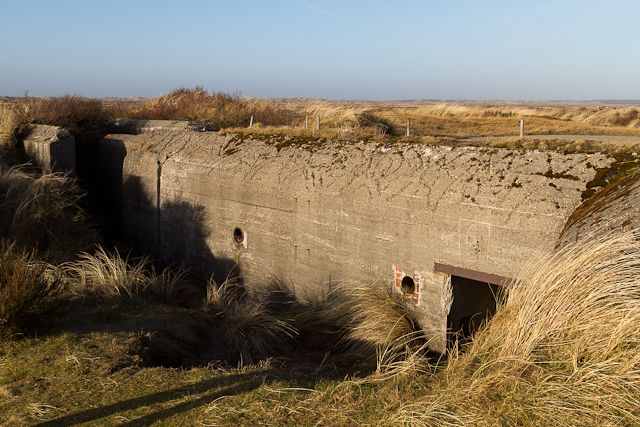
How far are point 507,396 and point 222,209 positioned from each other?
5791 mm

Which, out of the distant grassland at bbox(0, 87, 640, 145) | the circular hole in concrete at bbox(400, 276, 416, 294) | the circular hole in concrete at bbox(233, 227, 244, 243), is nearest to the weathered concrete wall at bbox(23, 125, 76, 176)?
the distant grassland at bbox(0, 87, 640, 145)

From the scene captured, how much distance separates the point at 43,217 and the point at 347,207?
4177 millimetres

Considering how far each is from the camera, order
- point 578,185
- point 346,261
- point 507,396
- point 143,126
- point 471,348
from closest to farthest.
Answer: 1. point 507,396
2. point 471,348
3. point 578,185
4. point 346,261
5. point 143,126

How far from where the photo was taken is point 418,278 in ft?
20.3

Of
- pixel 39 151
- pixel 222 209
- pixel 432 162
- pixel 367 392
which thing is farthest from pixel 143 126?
pixel 367 392

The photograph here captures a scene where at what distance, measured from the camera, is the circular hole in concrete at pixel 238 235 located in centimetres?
820

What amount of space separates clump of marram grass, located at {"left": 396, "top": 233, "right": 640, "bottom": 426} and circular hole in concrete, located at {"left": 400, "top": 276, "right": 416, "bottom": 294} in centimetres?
226

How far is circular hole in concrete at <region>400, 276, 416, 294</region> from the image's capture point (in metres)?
6.32

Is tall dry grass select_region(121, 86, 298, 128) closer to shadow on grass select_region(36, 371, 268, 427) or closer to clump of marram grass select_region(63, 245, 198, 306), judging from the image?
clump of marram grass select_region(63, 245, 198, 306)

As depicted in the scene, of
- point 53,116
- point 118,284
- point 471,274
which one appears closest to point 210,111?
point 53,116

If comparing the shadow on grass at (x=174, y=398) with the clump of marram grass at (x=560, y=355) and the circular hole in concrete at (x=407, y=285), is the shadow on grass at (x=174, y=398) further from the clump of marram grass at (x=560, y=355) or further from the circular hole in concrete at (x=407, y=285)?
the circular hole in concrete at (x=407, y=285)

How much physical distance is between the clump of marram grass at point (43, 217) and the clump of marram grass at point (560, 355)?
18.6 feet

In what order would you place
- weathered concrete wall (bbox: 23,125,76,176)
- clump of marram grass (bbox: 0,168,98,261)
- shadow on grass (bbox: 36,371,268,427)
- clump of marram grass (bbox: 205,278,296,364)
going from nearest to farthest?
shadow on grass (bbox: 36,371,268,427)
clump of marram grass (bbox: 205,278,296,364)
clump of marram grass (bbox: 0,168,98,261)
weathered concrete wall (bbox: 23,125,76,176)

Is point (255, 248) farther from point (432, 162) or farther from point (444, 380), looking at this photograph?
point (444, 380)
